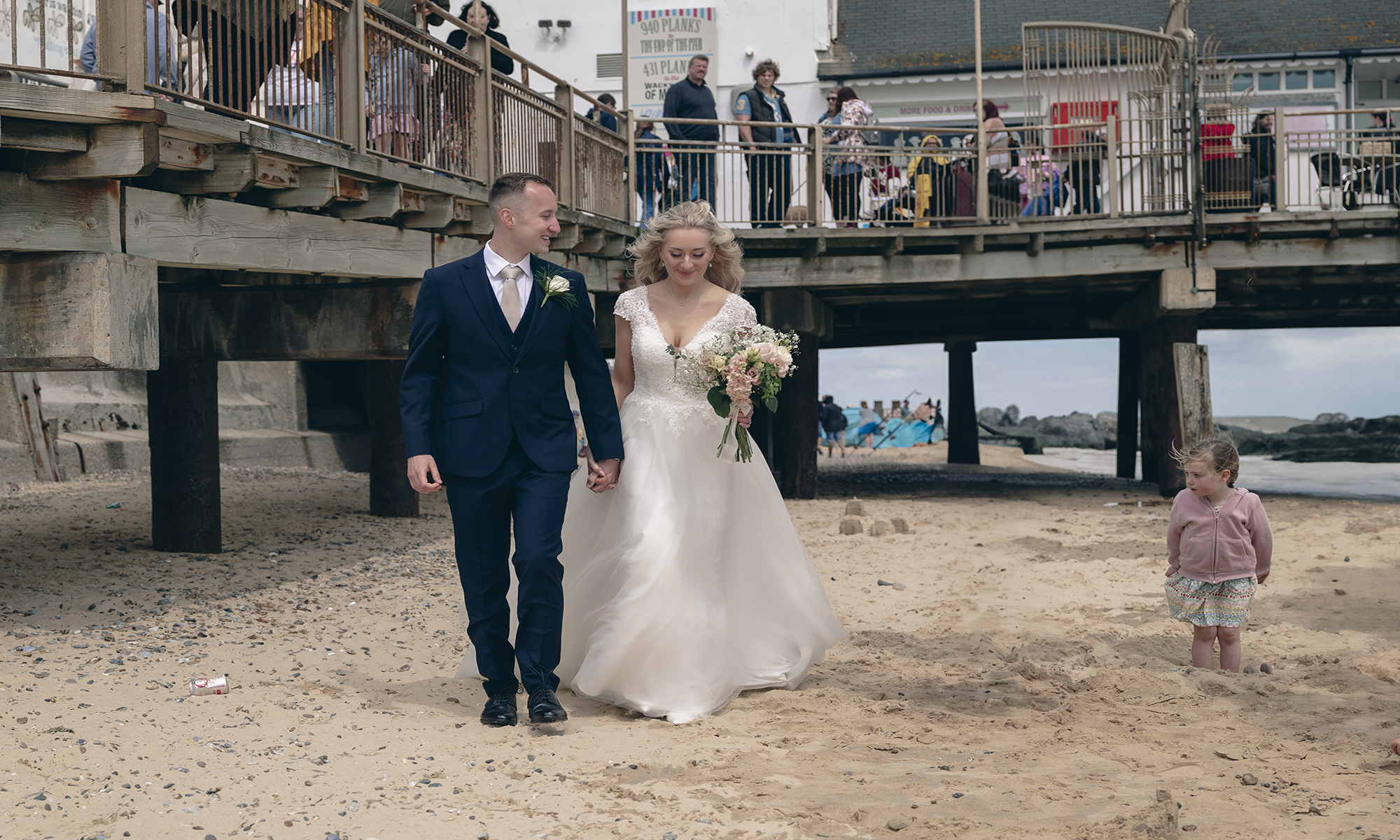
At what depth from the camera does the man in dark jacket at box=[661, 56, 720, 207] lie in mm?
14188

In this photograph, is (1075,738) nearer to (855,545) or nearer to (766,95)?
(855,545)

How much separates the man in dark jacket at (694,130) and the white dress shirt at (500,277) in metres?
9.35

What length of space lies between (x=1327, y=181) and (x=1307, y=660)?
12.1m

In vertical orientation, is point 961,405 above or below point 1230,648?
above

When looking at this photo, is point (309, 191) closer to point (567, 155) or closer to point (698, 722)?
point (698, 722)

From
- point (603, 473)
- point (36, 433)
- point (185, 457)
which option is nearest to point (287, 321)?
point (185, 457)

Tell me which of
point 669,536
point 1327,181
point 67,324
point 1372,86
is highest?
point 1372,86

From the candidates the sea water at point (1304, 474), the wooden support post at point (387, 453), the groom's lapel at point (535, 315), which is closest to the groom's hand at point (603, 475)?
the groom's lapel at point (535, 315)

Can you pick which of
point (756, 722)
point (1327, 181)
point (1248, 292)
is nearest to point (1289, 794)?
point (756, 722)

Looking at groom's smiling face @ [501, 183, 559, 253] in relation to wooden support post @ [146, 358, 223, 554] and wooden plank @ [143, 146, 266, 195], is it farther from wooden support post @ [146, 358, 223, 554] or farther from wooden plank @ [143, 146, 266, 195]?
wooden support post @ [146, 358, 223, 554]

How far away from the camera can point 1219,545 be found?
565cm

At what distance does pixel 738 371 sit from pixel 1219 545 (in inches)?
96.4

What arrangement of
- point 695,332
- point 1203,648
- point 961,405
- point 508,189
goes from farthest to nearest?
point 961,405 → point 1203,648 → point 695,332 → point 508,189

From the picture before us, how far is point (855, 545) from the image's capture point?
11.4 meters
